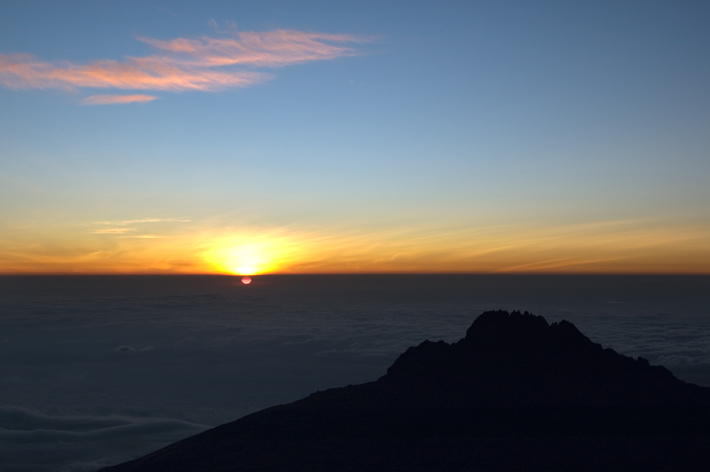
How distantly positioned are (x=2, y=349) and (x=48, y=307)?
205ft

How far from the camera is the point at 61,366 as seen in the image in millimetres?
69188

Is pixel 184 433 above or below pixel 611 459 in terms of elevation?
below

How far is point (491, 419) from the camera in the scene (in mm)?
15531

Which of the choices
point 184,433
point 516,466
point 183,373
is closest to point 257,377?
point 183,373

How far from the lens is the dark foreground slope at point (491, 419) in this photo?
13484mm

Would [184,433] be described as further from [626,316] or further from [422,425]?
[626,316]

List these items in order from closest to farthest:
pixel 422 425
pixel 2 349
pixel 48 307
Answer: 1. pixel 422 425
2. pixel 2 349
3. pixel 48 307

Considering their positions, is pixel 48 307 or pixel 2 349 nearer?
pixel 2 349

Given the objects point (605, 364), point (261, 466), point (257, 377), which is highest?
point (605, 364)

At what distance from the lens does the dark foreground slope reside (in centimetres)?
1348

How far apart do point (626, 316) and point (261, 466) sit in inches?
3777

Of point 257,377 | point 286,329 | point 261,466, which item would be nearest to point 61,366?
point 257,377

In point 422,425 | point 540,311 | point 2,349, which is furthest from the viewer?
point 540,311

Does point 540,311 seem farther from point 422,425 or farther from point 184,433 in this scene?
point 422,425
